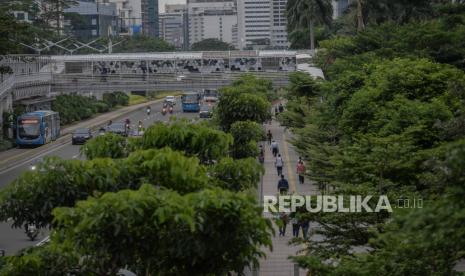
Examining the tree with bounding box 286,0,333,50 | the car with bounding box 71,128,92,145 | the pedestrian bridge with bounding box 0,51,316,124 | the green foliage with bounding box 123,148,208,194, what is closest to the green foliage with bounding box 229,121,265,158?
the green foliage with bounding box 123,148,208,194

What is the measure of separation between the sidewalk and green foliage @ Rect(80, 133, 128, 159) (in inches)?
123

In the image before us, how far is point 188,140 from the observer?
1816cm

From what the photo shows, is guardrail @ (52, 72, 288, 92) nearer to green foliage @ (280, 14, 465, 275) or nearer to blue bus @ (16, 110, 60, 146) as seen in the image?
blue bus @ (16, 110, 60, 146)

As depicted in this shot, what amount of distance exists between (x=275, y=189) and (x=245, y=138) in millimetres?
8374

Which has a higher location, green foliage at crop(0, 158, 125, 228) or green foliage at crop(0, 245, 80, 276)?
green foliage at crop(0, 158, 125, 228)

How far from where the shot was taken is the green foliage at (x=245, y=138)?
32.0 m

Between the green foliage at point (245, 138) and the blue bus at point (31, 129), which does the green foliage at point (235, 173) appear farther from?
the blue bus at point (31, 129)

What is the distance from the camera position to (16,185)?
51.0ft

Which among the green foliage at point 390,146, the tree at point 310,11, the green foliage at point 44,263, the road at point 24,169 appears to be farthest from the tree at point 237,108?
the tree at point 310,11

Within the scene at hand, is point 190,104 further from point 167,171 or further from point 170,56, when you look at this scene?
point 167,171
